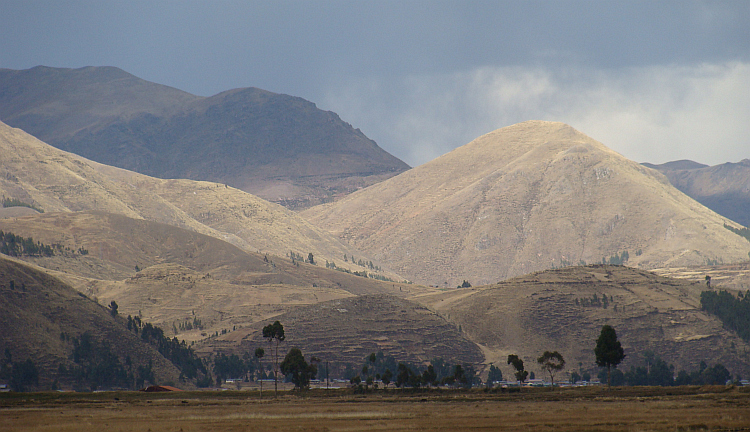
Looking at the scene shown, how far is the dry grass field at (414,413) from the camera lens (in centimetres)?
6788

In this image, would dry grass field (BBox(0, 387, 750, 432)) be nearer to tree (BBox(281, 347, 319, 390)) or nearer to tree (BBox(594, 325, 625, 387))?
tree (BBox(594, 325, 625, 387))

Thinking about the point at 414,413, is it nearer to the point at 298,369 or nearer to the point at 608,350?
the point at 608,350

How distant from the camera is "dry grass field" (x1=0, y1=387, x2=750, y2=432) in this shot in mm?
67875

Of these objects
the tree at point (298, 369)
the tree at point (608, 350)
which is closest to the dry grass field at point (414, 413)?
the tree at point (608, 350)

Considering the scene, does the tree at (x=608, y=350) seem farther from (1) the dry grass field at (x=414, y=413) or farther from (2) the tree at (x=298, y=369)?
(2) the tree at (x=298, y=369)

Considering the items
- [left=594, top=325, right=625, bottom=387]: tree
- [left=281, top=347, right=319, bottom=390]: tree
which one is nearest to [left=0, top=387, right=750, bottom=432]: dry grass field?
[left=594, top=325, right=625, bottom=387]: tree

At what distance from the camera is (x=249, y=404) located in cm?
11056

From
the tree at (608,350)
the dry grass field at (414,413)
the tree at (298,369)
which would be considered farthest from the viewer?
the tree at (298,369)

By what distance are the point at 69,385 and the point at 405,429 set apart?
138472 mm

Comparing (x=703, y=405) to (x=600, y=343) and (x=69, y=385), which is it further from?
(x=69, y=385)

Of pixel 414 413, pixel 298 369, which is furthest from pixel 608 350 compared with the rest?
pixel 414 413

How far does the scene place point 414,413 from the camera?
85062mm

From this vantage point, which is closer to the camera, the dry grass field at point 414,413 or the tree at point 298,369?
the dry grass field at point 414,413

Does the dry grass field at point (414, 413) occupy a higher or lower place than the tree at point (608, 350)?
lower
